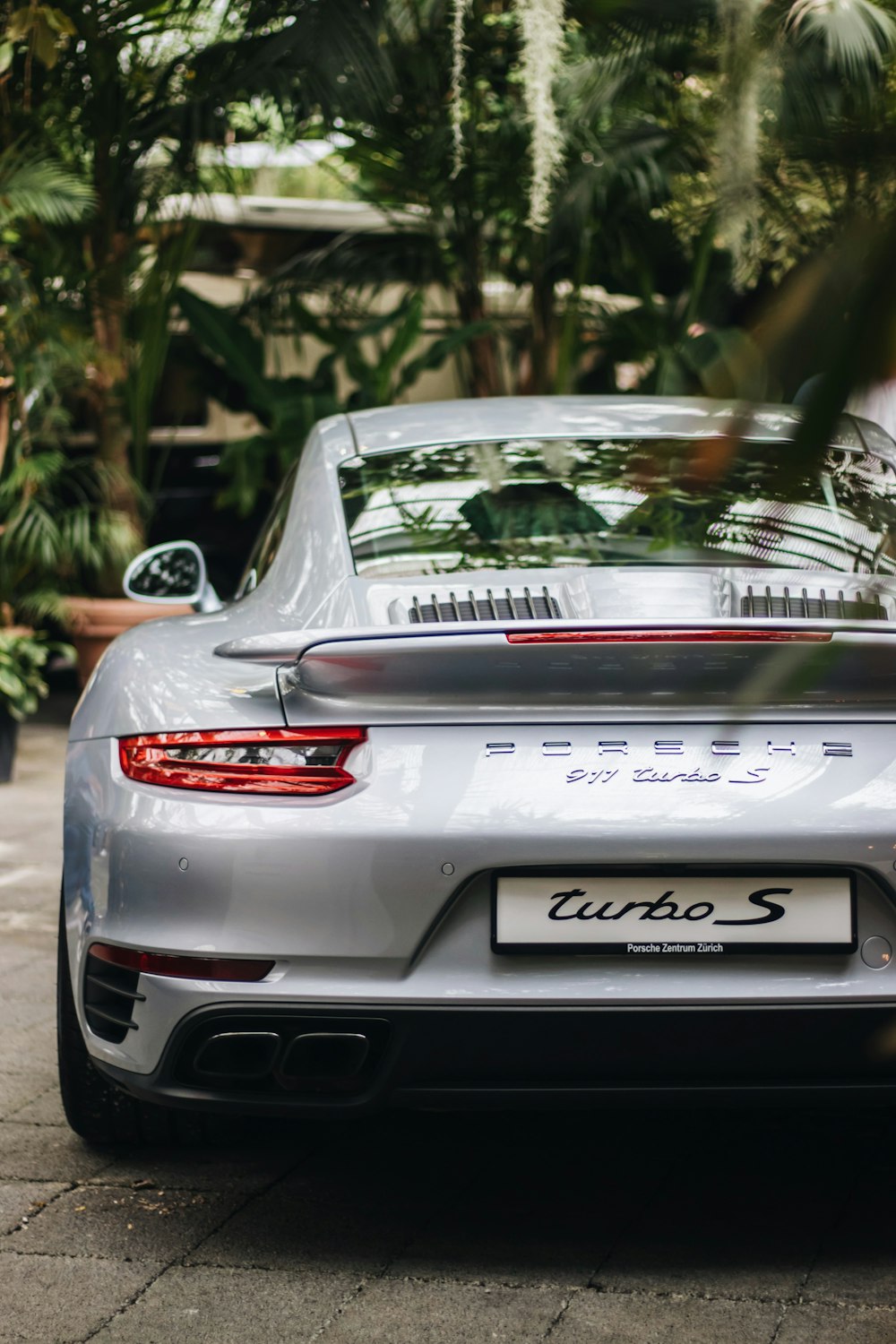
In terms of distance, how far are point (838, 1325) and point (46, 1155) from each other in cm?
151

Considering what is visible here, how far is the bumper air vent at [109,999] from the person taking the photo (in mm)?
2312

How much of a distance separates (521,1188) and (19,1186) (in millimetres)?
906

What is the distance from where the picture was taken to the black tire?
2.71m

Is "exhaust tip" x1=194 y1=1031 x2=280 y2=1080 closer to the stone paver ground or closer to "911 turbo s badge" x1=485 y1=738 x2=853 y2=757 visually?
the stone paver ground

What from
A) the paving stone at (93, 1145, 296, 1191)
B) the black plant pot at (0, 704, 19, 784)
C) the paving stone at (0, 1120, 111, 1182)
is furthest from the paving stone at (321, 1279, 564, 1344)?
the black plant pot at (0, 704, 19, 784)

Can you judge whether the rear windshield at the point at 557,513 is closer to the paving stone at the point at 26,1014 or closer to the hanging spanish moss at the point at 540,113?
the paving stone at the point at 26,1014

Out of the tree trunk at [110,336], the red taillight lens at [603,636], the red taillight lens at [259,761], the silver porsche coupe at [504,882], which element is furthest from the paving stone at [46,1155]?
the tree trunk at [110,336]

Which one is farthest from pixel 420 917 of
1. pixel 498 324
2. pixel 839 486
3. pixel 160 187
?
pixel 498 324

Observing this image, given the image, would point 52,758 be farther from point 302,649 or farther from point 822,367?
point 822,367

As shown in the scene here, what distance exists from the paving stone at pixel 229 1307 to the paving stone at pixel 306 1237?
0.05m

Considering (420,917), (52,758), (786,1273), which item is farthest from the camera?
(52,758)

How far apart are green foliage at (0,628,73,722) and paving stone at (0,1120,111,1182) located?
4027 mm

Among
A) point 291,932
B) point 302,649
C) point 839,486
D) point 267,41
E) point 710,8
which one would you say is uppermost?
point 267,41

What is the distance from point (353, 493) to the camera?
299 centimetres
